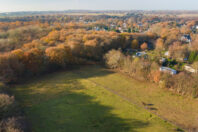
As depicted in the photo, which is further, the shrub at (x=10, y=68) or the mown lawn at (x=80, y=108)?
the shrub at (x=10, y=68)

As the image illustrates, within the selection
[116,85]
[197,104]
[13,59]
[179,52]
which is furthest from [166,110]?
[13,59]

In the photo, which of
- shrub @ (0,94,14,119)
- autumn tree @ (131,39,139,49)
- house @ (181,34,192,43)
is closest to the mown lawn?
shrub @ (0,94,14,119)

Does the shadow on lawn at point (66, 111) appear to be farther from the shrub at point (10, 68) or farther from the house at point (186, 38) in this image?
the house at point (186, 38)

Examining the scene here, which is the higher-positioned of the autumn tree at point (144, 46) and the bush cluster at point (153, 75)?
the autumn tree at point (144, 46)

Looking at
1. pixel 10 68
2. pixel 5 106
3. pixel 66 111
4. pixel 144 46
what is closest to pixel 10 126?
pixel 5 106

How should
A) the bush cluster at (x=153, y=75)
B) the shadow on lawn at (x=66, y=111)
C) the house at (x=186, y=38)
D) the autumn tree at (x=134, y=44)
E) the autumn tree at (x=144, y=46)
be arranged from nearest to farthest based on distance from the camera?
the shadow on lawn at (x=66, y=111), the bush cluster at (x=153, y=75), the autumn tree at (x=144, y=46), the autumn tree at (x=134, y=44), the house at (x=186, y=38)

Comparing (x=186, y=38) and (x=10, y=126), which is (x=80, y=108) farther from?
(x=186, y=38)

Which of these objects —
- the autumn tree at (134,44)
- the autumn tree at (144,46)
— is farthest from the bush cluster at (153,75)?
the autumn tree at (134,44)

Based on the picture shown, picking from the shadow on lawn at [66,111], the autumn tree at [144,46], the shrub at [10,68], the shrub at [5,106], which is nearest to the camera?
the shrub at [5,106]
